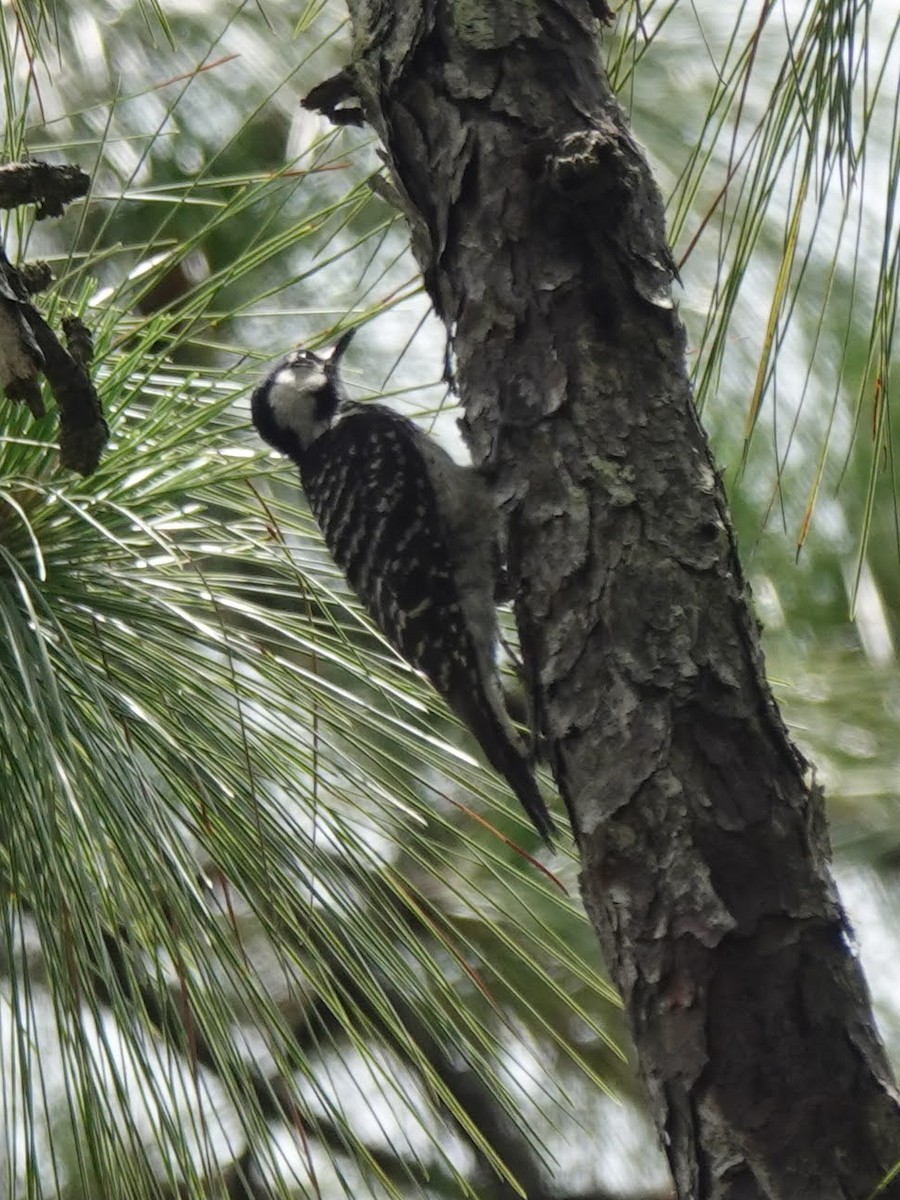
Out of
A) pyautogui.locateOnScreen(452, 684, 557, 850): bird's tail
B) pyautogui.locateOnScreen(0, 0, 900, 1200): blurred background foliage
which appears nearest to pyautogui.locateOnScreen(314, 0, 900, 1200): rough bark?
pyautogui.locateOnScreen(0, 0, 900, 1200): blurred background foliage

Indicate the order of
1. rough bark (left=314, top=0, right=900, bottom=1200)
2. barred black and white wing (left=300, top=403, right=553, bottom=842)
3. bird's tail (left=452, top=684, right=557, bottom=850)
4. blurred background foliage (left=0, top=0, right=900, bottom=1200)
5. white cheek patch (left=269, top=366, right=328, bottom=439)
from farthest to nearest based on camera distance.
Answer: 1. white cheek patch (left=269, top=366, right=328, bottom=439)
2. barred black and white wing (left=300, top=403, right=553, bottom=842)
3. bird's tail (left=452, top=684, right=557, bottom=850)
4. blurred background foliage (left=0, top=0, right=900, bottom=1200)
5. rough bark (left=314, top=0, right=900, bottom=1200)

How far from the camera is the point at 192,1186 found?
1410 mm

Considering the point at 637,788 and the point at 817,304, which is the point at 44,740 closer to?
the point at 637,788

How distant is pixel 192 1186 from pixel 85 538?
708 mm

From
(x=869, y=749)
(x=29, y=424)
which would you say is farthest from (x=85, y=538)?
(x=869, y=749)

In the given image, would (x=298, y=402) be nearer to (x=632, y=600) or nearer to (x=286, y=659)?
(x=286, y=659)

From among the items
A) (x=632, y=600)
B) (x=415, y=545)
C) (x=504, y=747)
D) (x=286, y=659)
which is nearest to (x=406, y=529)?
(x=415, y=545)

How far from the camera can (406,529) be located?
2.28m

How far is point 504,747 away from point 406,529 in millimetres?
461

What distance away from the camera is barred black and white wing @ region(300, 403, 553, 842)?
211 centimetres

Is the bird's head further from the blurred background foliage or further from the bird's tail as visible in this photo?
the bird's tail

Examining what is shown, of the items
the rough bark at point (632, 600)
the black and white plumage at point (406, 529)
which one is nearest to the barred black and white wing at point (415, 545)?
the black and white plumage at point (406, 529)

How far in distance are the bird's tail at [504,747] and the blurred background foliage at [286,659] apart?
44 millimetres

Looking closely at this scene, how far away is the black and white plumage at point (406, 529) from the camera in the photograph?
Answer: 212 centimetres
